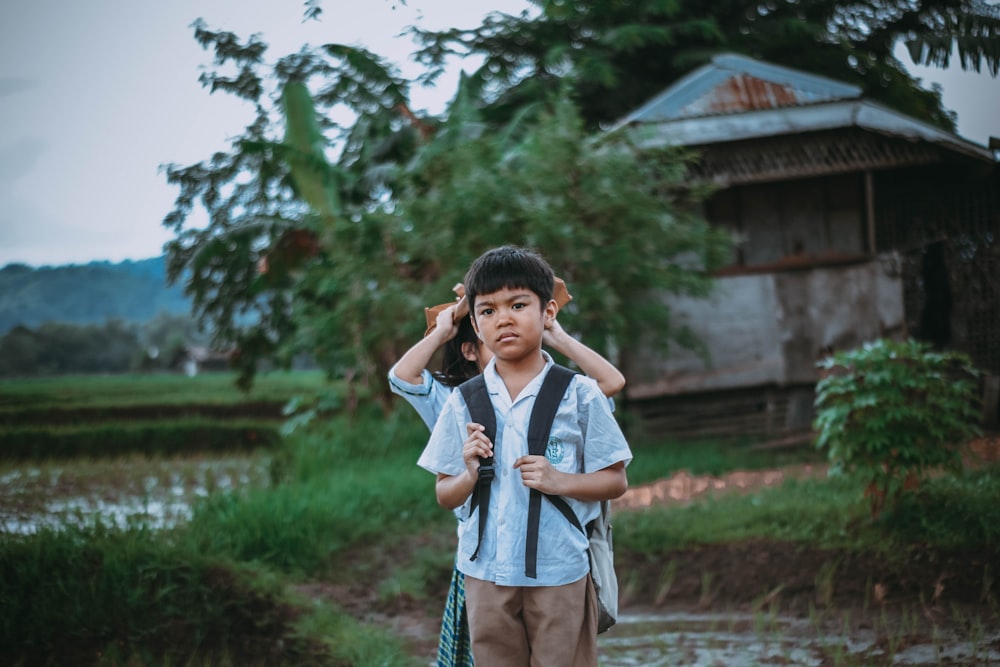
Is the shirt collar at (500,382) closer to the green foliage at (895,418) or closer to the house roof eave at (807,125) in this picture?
the green foliage at (895,418)

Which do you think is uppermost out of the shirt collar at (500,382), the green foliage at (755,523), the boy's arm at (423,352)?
the boy's arm at (423,352)

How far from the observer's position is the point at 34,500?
4.93m

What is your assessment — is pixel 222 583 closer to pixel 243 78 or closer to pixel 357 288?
pixel 357 288

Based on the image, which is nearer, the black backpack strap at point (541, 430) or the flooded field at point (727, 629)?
the black backpack strap at point (541, 430)

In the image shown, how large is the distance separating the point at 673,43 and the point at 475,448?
1003cm

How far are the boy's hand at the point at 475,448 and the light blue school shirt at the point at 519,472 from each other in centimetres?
8

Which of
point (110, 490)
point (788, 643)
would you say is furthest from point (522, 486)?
point (110, 490)

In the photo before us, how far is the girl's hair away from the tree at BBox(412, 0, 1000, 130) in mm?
8165

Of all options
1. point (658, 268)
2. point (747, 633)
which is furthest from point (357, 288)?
point (747, 633)

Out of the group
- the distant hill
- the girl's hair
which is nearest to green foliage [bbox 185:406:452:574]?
the distant hill

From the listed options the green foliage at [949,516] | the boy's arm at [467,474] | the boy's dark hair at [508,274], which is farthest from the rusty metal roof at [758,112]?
the boy's arm at [467,474]

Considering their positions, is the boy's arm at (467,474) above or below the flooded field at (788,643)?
above

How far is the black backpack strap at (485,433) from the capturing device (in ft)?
6.60

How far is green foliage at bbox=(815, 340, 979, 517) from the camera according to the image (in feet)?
14.5
